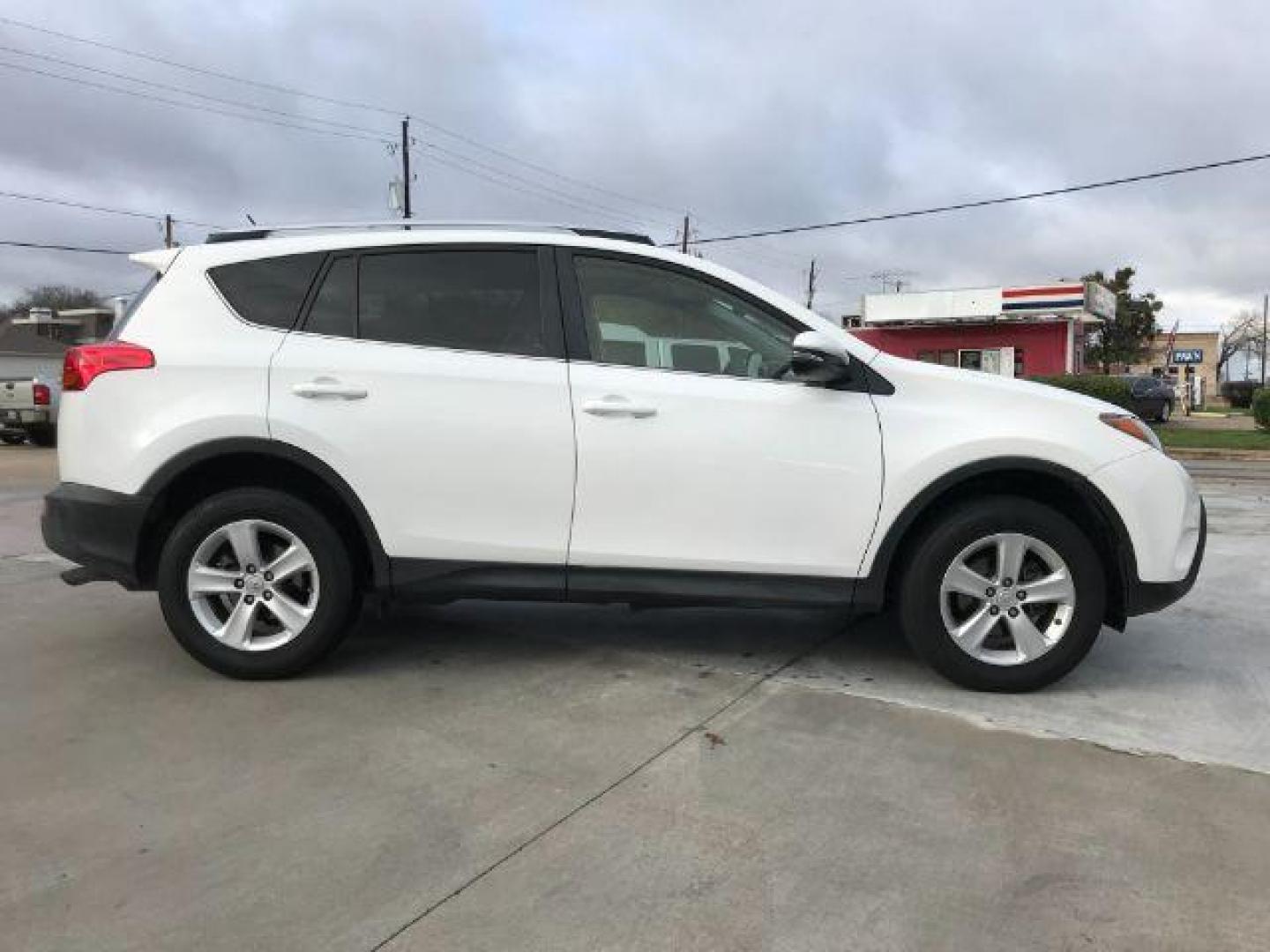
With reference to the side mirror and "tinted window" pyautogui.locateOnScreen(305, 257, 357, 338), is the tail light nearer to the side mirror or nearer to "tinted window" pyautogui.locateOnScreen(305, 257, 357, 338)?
"tinted window" pyautogui.locateOnScreen(305, 257, 357, 338)

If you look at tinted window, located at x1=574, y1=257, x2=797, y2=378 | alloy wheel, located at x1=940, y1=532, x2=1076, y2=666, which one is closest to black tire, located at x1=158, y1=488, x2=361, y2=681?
tinted window, located at x1=574, y1=257, x2=797, y2=378

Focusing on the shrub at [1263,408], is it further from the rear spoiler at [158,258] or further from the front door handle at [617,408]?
the rear spoiler at [158,258]

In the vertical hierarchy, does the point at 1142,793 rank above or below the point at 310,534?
below

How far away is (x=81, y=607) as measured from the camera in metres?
5.62

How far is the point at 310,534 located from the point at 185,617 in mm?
629

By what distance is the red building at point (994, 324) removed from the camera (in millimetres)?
33594

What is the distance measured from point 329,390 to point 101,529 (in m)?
1.13

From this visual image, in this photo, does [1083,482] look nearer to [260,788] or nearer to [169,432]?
[260,788]

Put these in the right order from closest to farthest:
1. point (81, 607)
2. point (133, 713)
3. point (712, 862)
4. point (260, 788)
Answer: point (712, 862), point (260, 788), point (133, 713), point (81, 607)

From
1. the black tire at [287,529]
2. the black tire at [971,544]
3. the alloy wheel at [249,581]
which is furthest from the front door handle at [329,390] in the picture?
the black tire at [971,544]

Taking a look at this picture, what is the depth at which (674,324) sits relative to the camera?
14.2ft

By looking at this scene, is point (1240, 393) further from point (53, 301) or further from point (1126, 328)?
point (53, 301)

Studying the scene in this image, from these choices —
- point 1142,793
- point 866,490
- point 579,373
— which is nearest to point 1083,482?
point 866,490

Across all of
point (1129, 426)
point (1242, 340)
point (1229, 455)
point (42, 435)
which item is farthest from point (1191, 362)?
point (1129, 426)
